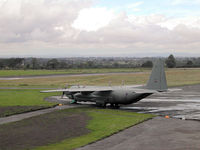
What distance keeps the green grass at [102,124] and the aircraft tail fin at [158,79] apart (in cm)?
487

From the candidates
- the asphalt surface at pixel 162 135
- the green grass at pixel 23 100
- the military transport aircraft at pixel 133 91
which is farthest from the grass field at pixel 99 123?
the green grass at pixel 23 100

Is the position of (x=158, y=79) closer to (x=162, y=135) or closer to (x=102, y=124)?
(x=102, y=124)

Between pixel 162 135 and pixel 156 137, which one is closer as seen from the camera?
pixel 156 137

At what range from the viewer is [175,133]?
23.0m

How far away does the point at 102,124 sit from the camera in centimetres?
2692

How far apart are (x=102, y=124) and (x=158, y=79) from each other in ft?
38.3

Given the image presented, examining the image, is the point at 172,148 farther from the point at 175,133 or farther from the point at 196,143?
the point at 175,133

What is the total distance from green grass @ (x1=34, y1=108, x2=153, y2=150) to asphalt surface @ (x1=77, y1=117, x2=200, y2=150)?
88cm

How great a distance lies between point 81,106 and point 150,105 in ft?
32.6

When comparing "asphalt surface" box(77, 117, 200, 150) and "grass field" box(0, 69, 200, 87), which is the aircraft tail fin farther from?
"grass field" box(0, 69, 200, 87)

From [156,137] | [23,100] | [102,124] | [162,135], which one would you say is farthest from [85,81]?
[156,137]

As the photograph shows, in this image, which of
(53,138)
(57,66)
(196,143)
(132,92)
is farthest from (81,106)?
(57,66)

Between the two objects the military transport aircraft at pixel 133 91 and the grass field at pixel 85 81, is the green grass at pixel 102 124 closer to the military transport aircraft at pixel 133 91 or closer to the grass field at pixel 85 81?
the military transport aircraft at pixel 133 91

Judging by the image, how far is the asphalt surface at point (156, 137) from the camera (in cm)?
1928
